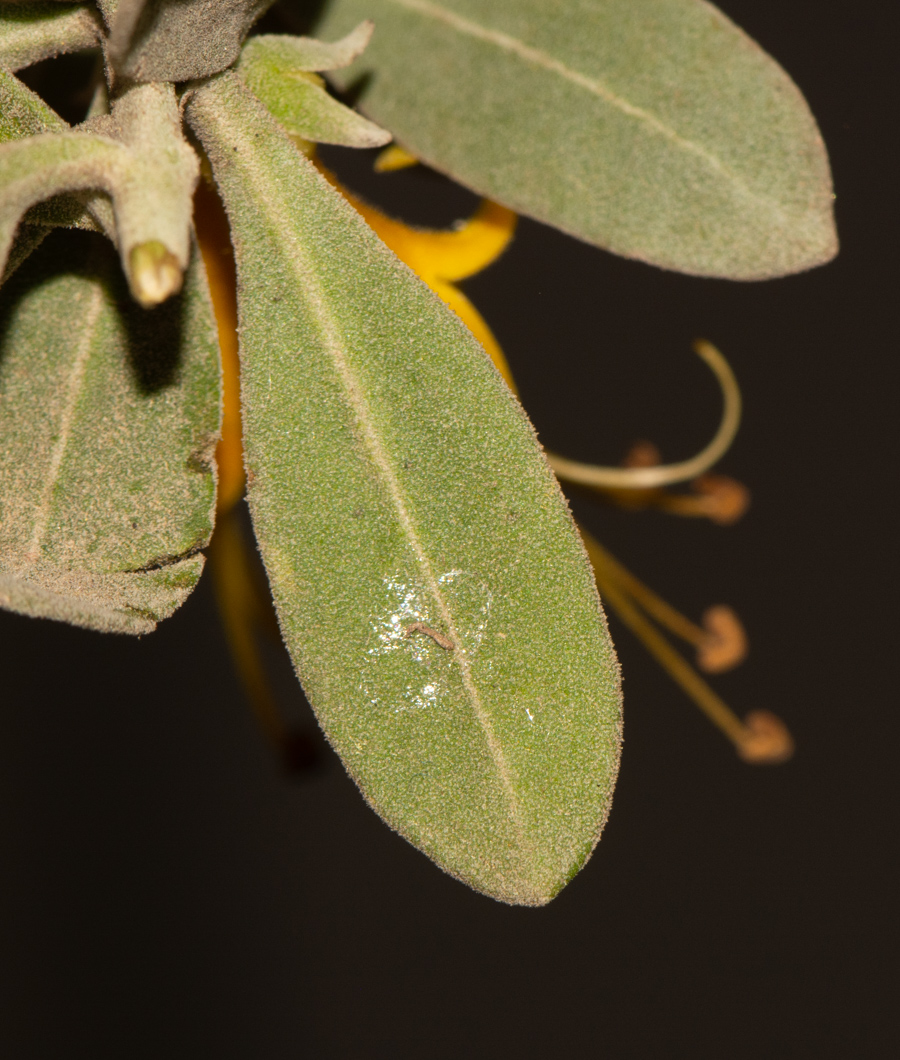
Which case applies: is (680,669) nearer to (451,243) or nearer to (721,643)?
(721,643)

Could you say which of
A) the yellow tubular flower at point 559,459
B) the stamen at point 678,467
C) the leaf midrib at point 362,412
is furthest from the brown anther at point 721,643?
the leaf midrib at point 362,412

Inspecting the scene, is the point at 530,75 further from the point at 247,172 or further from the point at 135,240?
the point at 135,240

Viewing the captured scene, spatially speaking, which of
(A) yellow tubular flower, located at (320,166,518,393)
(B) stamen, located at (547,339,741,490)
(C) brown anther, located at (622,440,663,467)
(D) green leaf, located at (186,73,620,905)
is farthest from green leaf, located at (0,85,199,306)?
(C) brown anther, located at (622,440,663,467)

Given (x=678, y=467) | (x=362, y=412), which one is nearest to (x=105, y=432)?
(x=362, y=412)

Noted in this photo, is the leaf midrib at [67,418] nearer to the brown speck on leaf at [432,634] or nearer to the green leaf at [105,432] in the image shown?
the green leaf at [105,432]

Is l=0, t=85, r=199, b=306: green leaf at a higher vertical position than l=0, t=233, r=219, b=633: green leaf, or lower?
higher

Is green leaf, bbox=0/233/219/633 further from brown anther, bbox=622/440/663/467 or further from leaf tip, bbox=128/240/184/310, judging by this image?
brown anther, bbox=622/440/663/467

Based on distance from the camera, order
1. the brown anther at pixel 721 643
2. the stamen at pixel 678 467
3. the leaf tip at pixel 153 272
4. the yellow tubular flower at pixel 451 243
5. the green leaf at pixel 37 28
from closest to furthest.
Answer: the leaf tip at pixel 153 272, the green leaf at pixel 37 28, the yellow tubular flower at pixel 451 243, the stamen at pixel 678 467, the brown anther at pixel 721 643
